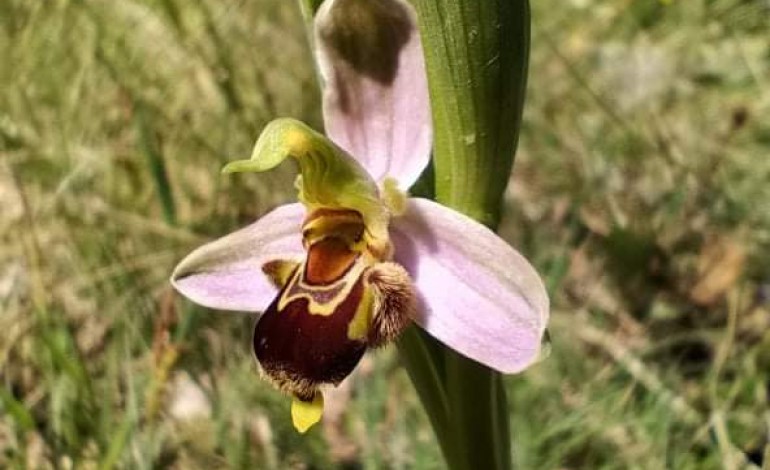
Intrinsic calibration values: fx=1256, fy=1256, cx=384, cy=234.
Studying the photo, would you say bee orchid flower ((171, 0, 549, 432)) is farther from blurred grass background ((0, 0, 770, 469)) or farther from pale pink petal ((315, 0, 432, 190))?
blurred grass background ((0, 0, 770, 469))

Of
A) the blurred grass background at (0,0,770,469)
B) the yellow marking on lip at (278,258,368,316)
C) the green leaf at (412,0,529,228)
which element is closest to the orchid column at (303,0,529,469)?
the green leaf at (412,0,529,228)

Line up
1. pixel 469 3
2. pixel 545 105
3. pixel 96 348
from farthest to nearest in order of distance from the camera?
1. pixel 545 105
2. pixel 96 348
3. pixel 469 3

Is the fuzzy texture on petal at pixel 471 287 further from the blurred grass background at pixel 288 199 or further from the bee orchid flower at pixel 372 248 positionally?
the blurred grass background at pixel 288 199

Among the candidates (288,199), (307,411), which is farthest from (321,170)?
(288,199)

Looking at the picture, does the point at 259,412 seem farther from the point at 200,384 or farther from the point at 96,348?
the point at 96,348

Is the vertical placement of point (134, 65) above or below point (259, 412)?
above

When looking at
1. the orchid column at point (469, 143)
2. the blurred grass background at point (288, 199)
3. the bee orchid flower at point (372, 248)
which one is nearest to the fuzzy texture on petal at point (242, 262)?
the bee orchid flower at point (372, 248)

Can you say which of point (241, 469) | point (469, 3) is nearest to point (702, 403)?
point (241, 469)
